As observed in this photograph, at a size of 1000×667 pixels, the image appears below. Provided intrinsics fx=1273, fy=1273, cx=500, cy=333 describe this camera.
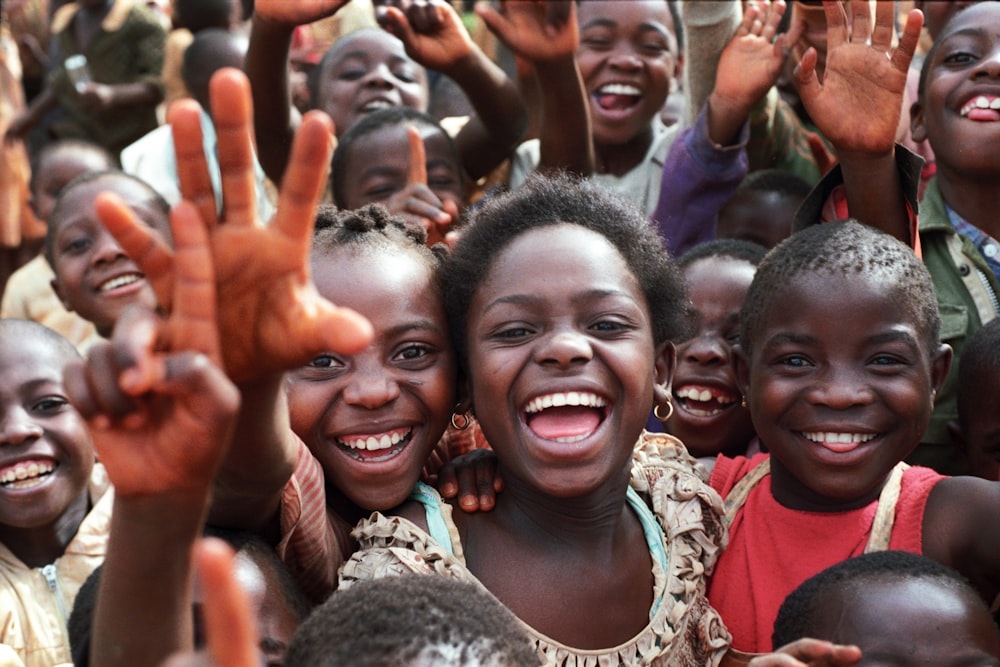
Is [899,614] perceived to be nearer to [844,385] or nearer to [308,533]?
[844,385]

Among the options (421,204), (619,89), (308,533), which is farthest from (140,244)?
(619,89)

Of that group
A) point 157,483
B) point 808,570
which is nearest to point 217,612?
point 157,483

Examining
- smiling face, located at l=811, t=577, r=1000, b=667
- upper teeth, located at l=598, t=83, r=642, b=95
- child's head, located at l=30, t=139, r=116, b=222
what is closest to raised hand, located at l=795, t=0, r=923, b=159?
smiling face, located at l=811, t=577, r=1000, b=667

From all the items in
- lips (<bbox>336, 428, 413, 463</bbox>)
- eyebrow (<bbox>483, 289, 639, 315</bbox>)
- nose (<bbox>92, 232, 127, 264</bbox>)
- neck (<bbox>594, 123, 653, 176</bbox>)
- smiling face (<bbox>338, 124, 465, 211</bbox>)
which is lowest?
nose (<bbox>92, 232, 127, 264</bbox>)

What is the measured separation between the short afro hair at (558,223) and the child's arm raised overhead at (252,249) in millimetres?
812

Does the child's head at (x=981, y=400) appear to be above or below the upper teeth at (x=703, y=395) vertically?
above

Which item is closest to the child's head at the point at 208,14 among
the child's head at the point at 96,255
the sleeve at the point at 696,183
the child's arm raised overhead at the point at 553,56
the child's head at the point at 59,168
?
the child's head at the point at 59,168

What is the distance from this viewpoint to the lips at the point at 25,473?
3012 millimetres

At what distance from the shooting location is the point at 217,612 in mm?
1182

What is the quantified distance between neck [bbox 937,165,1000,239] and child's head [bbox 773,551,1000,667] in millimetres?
1448

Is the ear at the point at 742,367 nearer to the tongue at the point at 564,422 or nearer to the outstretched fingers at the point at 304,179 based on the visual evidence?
the tongue at the point at 564,422

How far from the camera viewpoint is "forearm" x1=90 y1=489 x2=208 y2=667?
1.57 m

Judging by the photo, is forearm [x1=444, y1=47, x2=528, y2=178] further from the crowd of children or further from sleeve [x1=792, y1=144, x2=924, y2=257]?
sleeve [x1=792, y1=144, x2=924, y2=257]

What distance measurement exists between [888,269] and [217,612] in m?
1.79
